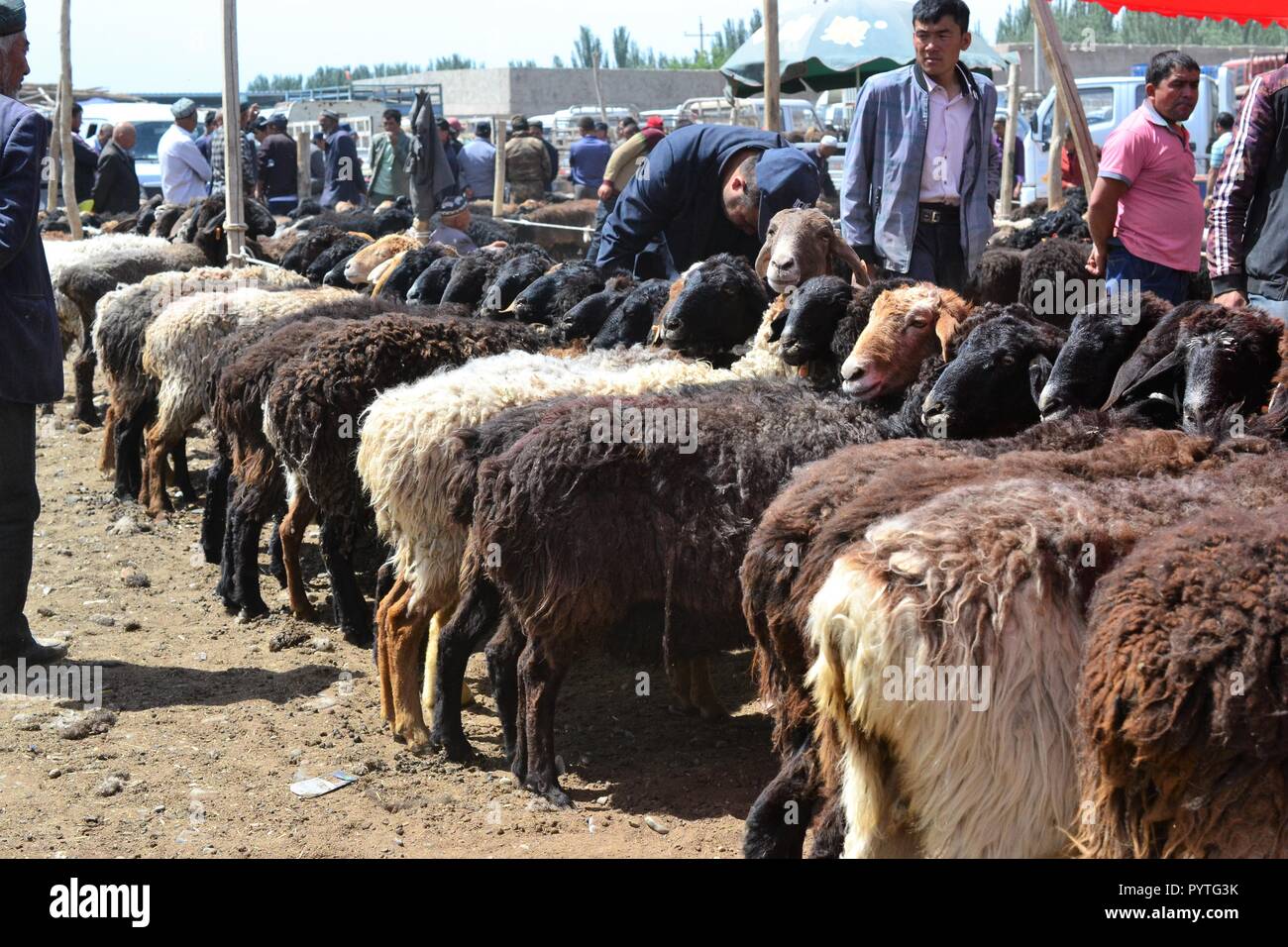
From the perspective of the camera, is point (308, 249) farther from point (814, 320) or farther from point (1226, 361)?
point (1226, 361)

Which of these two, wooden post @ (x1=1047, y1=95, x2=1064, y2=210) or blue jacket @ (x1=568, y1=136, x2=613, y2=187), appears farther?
blue jacket @ (x1=568, y1=136, x2=613, y2=187)

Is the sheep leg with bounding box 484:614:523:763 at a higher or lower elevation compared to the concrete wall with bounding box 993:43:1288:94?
lower

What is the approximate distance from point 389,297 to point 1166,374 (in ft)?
17.2

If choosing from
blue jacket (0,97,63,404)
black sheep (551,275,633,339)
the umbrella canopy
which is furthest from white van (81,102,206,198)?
blue jacket (0,97,63,404)

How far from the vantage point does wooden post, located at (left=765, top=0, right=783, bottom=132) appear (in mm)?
8477

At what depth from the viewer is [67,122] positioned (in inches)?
581

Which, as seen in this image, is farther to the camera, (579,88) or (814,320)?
(579,88)

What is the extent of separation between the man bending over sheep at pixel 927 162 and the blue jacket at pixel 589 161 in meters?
14.6

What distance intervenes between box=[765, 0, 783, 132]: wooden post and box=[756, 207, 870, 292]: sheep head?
263 centimetres

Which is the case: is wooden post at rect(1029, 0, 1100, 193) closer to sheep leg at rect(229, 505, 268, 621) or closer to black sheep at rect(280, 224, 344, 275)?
sheep leg at rect(229, 505, 268, 621)

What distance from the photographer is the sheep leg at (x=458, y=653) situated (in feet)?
16.2

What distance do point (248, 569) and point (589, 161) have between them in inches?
574

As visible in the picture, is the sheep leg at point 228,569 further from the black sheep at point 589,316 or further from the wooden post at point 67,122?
the wooden post at point 67,122

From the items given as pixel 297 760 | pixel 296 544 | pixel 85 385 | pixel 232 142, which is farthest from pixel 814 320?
pixel 85 385
